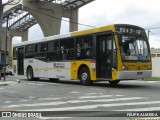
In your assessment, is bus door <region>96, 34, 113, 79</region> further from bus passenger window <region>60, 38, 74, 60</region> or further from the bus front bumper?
bus passenger window <region>60, 38, 74, 60</region>

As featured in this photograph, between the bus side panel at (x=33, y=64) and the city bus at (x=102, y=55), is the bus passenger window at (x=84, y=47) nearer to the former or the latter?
the city bus at (x=102, y=55)

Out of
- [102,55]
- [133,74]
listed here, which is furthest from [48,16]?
[133,74]

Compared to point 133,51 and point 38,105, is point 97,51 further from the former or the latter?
point 38,105

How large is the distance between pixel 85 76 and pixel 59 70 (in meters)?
2.99

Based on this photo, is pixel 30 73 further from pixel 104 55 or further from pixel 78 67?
pixel 104 55

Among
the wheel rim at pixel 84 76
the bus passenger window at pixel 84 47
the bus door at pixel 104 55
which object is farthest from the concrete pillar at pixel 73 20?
the bus door at pixel 104 55

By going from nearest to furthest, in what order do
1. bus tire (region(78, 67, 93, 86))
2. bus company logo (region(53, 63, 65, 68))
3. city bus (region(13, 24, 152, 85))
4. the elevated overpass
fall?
city bus (region(13, 24, 152, 85)) → bus tire (region(78, 67, 93, 86)) → bus company logo (region(53, 63, 65, 68)) → the elevated overpass

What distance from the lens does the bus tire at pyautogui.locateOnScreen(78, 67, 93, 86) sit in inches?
798

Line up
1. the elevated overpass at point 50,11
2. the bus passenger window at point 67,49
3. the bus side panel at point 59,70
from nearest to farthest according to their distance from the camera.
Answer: the bus passenger window at point 67,49 → the bus side panel at point 59,70 → the elevated overpass at point 50,11

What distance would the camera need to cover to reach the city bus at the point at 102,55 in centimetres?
1828

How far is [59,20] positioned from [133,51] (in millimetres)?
37616

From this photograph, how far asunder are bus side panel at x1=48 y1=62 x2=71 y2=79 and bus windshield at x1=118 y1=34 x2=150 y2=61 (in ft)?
15.2

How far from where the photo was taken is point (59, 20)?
182 ft

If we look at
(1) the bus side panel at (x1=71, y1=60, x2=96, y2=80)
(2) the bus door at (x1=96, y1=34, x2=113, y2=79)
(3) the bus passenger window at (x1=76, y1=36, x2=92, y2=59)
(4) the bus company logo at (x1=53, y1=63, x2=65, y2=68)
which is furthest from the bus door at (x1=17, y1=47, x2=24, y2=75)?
(2) the bus door at (x1=96, y1=34, x2=113, y2=79)
